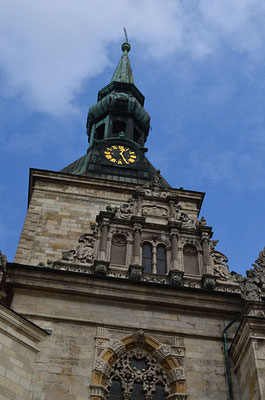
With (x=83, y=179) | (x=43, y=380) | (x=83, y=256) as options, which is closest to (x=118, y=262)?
(x=83, y=256)

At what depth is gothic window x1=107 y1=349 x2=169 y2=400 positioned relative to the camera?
11203mm

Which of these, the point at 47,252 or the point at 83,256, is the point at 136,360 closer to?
the point at 83,256

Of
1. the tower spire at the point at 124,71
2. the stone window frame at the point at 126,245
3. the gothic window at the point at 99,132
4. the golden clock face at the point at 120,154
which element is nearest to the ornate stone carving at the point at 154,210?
the stone window frame at the point at 126,245

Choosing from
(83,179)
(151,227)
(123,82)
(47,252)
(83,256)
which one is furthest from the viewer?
(123,82)

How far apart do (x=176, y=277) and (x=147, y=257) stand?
1.29 m

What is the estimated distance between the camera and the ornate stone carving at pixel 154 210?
15508 mm

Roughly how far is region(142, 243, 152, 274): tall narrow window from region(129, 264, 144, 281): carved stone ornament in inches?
24.5

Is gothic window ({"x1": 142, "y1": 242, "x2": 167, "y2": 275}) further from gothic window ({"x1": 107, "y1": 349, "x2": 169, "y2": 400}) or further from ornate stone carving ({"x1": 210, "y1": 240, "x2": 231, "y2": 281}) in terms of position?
gothic window ({"x1": 107, "y1": 349, "x2": 169, "y2": 400})

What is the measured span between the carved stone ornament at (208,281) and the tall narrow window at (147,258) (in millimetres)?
1357

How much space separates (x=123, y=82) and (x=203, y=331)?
67.1 ft

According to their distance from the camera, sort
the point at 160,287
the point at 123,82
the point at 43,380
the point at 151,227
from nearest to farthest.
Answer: the point at 43,380
the point at 160,287
the point at 151,227
the point at 123,82

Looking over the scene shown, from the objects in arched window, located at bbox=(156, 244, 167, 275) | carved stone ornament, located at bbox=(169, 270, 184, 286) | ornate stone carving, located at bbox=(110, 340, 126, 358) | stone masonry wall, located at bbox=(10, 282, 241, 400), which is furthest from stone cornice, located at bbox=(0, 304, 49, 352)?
arched window, located at bbox=(156, 244, 167, 275)

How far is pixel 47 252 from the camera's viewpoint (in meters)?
17.3

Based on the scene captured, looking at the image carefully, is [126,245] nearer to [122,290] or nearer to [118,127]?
[122,290]
